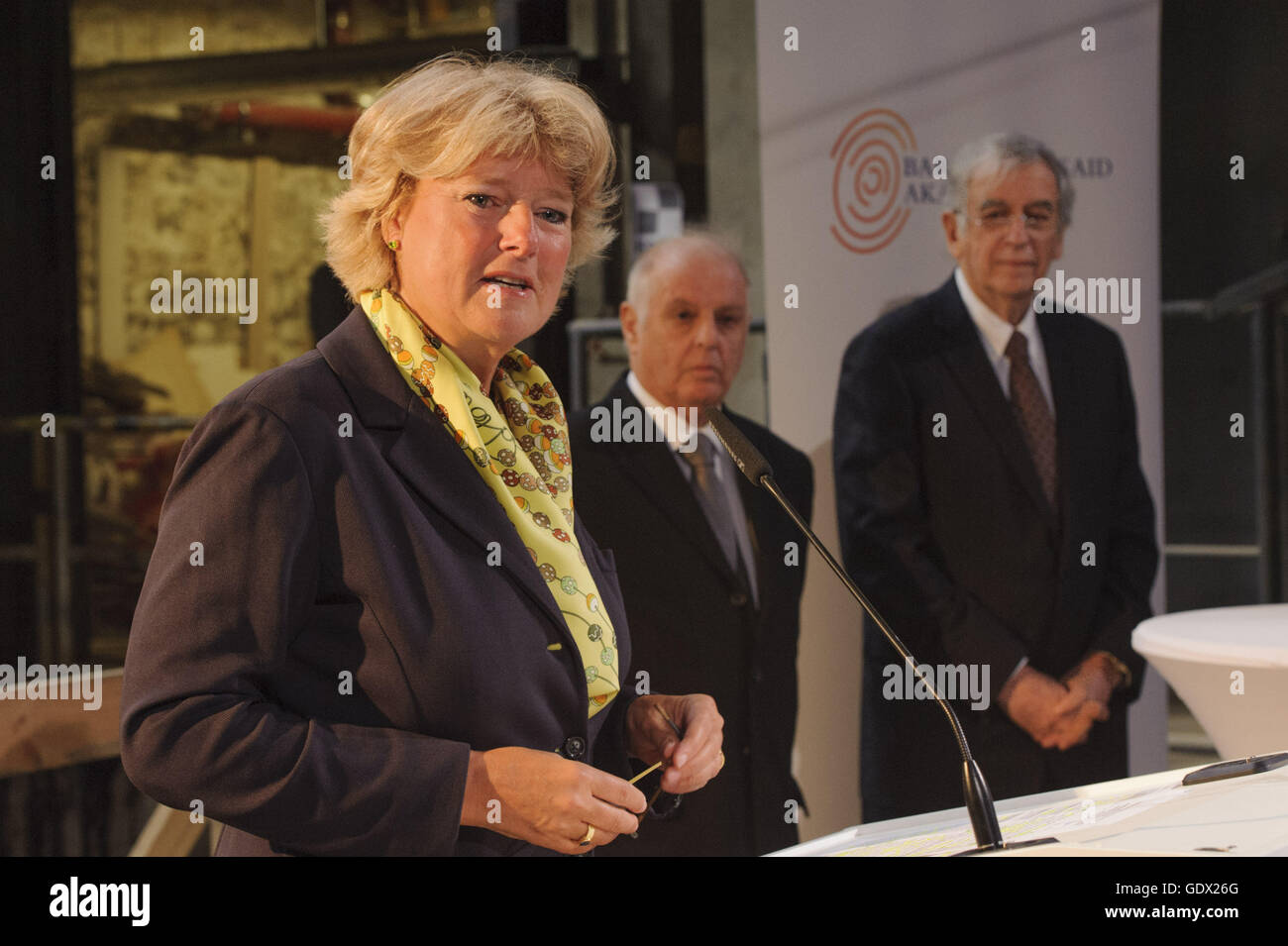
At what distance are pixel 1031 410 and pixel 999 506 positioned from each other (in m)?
0.24

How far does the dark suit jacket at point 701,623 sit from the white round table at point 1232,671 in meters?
0.89

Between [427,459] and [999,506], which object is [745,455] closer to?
[427,459]

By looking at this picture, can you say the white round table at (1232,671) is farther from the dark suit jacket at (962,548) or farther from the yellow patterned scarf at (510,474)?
the yellow patterned scarf at (510,474)

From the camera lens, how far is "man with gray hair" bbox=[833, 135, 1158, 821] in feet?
8.59

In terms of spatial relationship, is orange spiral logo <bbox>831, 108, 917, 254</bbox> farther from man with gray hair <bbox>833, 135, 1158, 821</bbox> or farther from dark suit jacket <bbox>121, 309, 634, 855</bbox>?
dark suit jacket <bbox>121, 309, 634, 855</bbox>

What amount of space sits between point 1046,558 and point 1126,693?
1.14 feet

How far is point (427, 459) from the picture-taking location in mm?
1298

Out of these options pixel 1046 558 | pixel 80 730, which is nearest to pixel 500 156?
pixel 80 730

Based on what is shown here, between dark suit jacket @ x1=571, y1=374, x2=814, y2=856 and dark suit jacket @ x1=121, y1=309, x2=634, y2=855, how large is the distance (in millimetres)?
1272

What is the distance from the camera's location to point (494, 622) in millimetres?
1261

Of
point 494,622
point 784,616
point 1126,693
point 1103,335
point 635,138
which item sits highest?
point 635,138

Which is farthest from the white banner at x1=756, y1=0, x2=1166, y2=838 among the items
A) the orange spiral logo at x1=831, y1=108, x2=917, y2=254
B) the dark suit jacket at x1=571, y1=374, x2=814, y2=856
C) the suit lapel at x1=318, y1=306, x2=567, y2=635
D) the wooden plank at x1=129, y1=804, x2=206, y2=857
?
the suit lapel at x1=318, y1=306, x2=567, y2=635
